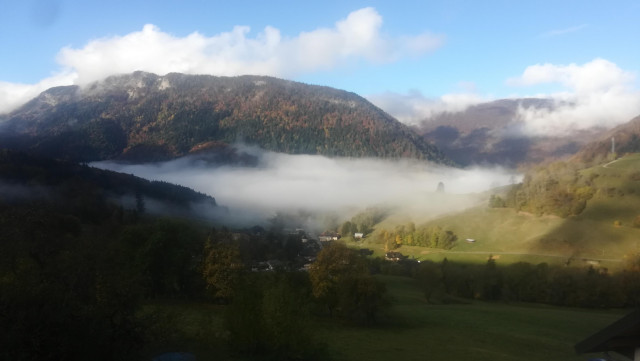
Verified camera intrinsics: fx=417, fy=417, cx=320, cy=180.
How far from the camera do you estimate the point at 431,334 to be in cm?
→ 4897

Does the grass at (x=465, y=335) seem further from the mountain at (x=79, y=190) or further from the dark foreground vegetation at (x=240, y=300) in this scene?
the mountain at (x=79, y=190)

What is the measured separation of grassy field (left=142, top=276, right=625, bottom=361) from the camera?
35.0m

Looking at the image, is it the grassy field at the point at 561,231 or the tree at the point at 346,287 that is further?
the grassy field at the point at 561,231

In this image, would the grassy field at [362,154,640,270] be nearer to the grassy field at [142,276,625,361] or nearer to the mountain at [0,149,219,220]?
the grassy field at [142,276,625,361]

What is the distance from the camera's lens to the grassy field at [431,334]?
1379 inches

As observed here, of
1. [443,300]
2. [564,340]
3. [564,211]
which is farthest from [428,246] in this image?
[564,340]

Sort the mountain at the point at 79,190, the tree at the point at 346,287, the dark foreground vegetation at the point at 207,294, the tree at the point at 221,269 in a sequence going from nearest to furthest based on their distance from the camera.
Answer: the dark foreground vegetation at the point at 207,294
the tree at the point at 221,269
the tree at the point at 346,287
the mountain at the point at 79,190

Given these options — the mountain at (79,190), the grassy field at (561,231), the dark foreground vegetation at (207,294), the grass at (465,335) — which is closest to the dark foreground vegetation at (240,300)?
the dark foreground vegetation at (207,294)

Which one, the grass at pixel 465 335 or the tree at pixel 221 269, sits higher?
the tree at pixel 221 269

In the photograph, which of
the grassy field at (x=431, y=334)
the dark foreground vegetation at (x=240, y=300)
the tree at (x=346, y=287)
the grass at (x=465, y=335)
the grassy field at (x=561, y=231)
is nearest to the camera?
the dark foreground vegetation at (x=240, y=300)

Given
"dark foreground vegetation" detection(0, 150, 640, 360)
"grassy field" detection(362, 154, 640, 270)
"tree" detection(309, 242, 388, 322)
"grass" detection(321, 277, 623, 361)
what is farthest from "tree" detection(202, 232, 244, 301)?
"grassy field" detection(362, 154, 640, 270)

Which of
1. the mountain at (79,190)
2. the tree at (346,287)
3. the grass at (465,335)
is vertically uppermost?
the mountain at (79,190)

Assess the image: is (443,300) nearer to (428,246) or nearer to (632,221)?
(428,246)

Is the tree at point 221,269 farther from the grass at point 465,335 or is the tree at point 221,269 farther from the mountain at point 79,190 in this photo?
the mountain at point 79,190
